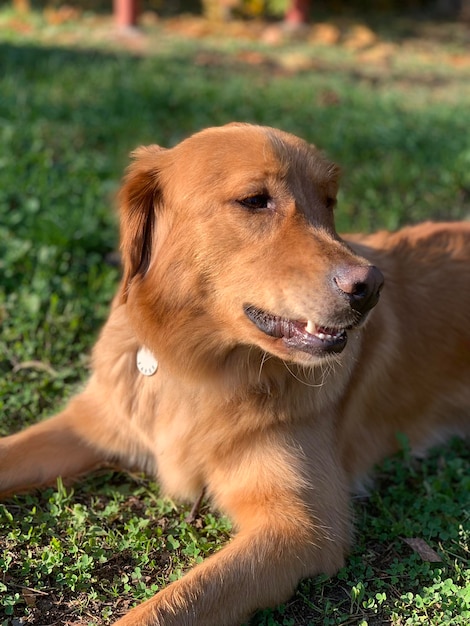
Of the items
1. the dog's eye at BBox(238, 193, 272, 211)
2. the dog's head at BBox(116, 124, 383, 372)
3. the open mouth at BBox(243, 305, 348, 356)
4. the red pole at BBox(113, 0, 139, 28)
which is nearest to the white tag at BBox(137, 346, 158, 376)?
the dog's head at BBox(116, 124, 383, 372)

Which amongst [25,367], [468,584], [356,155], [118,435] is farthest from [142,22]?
[468,584]

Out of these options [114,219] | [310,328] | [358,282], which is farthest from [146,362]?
[114,219]

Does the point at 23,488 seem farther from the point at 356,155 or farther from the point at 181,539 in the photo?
the point at 356,155

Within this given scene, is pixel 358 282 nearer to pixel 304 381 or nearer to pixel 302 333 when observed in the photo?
pixel 302 333

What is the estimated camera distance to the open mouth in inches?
114

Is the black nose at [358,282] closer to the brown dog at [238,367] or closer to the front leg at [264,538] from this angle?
the brown dog at [238,367]

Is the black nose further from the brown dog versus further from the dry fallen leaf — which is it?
the dry fallen leaf

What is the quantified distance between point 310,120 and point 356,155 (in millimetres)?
955

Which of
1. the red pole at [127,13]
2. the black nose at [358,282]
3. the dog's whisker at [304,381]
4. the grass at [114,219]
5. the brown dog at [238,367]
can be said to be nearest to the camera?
the black nose at [358,282]

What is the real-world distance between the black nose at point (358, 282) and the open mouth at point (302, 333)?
15 cm

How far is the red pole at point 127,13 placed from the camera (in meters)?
10.5

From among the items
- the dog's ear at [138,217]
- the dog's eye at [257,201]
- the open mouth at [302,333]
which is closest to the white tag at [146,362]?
the dog's ear at [138,217]

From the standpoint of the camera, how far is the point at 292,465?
320cm

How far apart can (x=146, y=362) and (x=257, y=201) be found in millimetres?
881
